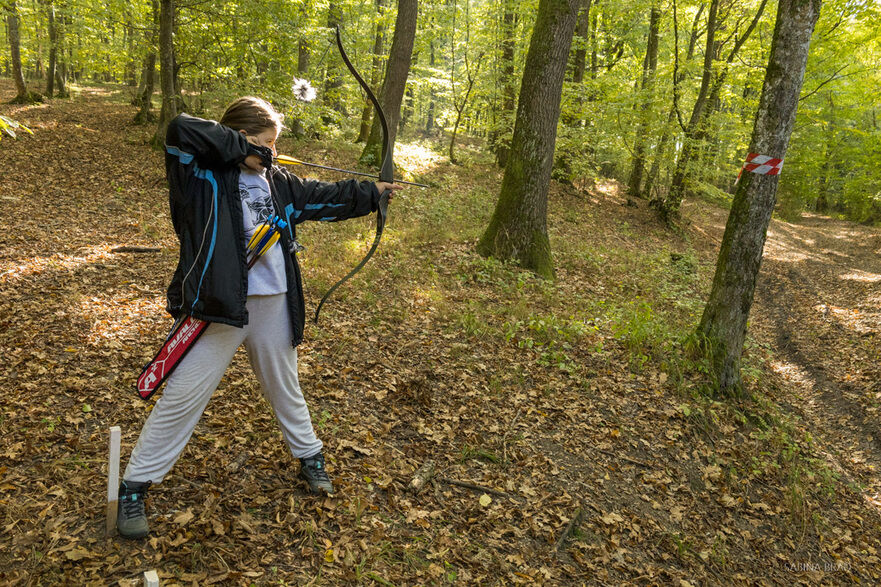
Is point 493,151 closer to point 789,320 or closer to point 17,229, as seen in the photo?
point 789,320

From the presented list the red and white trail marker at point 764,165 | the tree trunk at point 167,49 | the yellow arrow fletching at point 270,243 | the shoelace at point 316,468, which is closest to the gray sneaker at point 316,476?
the shoelace at point 316,468

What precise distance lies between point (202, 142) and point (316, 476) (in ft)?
6.79

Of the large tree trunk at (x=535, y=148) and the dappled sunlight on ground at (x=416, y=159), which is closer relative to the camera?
the large tree trunk at (x=535, y=148)

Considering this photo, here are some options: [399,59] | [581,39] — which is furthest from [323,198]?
[581,39]

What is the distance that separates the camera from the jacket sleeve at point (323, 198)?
2.92m

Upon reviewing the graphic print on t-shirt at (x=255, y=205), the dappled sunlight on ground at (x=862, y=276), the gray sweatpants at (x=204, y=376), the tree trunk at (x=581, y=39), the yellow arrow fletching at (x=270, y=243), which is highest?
the tree trunk at (x=581, y=39)

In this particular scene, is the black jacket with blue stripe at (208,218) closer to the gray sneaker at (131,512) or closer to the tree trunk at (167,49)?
the gray sneaker at (131,512)

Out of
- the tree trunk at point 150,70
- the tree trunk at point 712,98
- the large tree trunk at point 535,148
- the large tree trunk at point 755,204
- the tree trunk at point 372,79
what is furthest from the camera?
the tree trunk at point 372,79

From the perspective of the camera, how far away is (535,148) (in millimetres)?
7734

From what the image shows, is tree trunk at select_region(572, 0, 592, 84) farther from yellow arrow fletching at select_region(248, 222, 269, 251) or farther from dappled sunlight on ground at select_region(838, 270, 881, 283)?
yellow arrow fletching at select_region(248, 222, 269, 251)

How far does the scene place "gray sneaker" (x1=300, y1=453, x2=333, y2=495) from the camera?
10.6 feet

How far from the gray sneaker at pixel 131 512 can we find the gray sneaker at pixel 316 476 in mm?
895

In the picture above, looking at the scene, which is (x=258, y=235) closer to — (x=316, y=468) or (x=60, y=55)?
(x=316, y=468)

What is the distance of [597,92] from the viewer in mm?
14641
